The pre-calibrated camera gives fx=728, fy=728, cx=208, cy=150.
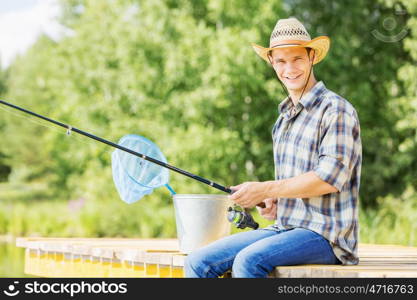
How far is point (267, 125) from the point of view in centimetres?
1216

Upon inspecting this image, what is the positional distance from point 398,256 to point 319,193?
1.34m

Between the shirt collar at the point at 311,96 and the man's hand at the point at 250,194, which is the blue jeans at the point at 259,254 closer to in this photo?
the man's hand at the point at 250,194

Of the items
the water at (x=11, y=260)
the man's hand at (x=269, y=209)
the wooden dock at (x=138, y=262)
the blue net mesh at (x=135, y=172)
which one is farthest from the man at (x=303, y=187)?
the water at (x=11, y=260)

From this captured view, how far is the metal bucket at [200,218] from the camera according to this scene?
147 inches

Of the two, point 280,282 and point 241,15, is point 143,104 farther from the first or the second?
point 280,282

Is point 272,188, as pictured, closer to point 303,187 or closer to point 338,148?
point 303,187

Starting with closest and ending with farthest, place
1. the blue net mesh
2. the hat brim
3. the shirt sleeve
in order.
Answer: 1. the shirt sleeve
2. the hat brim
3. the blue net mesh

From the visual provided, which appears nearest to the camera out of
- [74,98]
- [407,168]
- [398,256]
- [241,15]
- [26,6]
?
[398,256]

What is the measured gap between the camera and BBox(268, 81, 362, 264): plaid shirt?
3.14 meters

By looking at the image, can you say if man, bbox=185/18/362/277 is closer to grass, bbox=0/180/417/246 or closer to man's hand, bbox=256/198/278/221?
man's hand, bbox=256/198/278/221

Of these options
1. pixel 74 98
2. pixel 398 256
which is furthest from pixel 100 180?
pixel 398 256

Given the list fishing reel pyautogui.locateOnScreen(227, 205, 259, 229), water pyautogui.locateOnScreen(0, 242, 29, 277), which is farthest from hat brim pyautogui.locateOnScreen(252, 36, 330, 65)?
water pyautogui.locateOnScreen(0, 242, 29, 277)

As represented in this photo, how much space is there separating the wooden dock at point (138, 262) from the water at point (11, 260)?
4455 mm

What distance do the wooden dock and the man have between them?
0.10m
